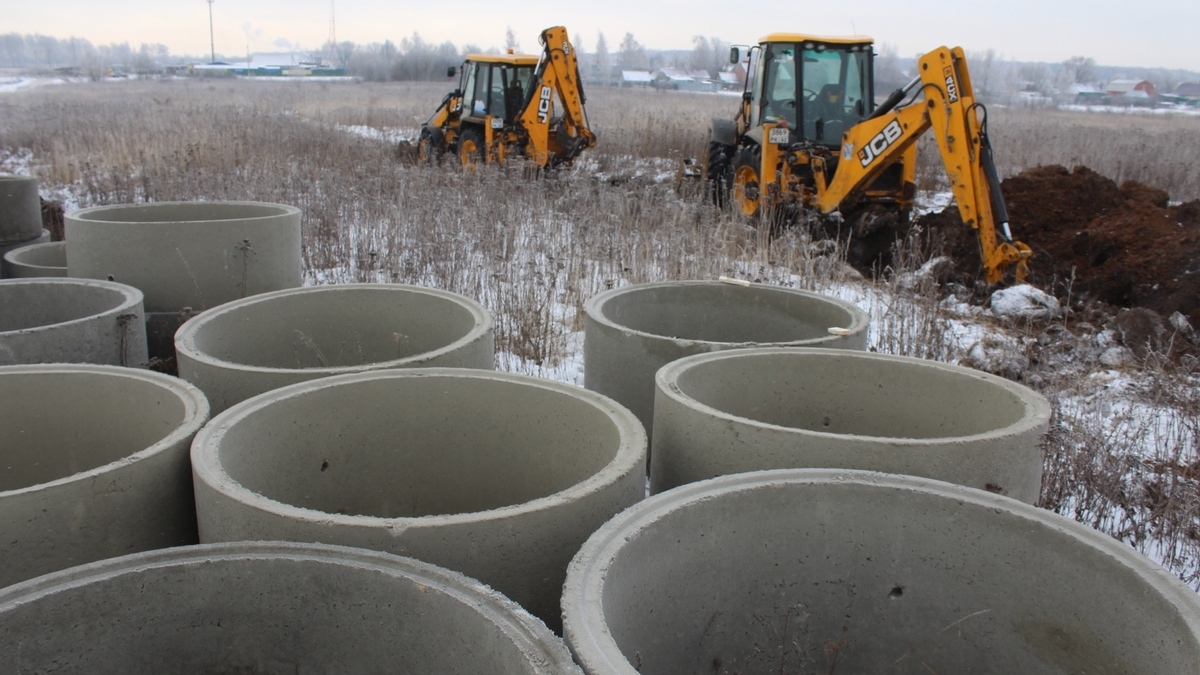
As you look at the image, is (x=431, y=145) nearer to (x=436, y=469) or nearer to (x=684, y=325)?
(x=684, y=325)

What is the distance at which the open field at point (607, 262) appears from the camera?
376 centimetres

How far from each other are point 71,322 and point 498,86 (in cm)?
1003

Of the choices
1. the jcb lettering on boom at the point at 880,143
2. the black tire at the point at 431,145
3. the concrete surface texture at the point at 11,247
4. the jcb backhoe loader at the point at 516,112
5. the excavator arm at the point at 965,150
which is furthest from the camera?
the black tire at the point at 431,145

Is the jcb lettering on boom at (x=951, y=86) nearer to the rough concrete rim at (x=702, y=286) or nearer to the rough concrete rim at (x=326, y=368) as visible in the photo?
the rough concrete rim at (x=702, y=286)

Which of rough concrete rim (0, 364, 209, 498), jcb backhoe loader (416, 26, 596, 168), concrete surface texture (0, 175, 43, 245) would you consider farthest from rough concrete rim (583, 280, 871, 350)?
jcb backhoe loader (416, 26, 596, 168)

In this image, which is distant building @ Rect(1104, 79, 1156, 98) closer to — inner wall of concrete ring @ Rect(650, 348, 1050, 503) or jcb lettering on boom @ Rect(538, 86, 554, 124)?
jcb lettering on boom @ Rect(538, 86, 554, 124)

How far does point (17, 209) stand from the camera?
5.78 m

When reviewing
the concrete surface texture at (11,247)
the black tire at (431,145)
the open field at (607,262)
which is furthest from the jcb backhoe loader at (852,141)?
the concrete surface texture at (11,247)

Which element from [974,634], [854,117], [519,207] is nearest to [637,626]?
[974,634]

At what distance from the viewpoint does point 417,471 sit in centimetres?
291

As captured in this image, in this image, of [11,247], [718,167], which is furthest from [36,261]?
[718,167]

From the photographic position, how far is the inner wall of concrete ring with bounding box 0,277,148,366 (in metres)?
3.05

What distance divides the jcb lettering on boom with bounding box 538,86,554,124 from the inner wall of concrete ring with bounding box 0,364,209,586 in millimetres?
9119

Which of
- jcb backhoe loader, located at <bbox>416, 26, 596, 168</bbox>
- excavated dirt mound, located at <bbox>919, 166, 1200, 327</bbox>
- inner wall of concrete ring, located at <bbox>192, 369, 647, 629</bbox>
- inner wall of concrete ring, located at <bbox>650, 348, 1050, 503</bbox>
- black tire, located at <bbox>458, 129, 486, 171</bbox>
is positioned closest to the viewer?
inner wall of concrete ring, located at <bbox>192, 369, 647, 629</bbox>
